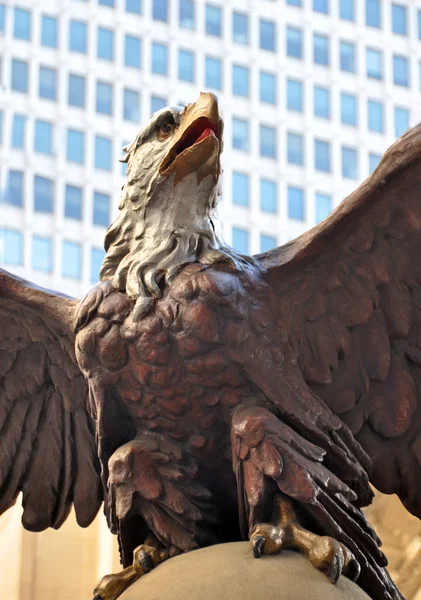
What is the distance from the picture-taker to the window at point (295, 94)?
25.6m

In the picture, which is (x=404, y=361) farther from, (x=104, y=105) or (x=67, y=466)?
(x=104, y=105)

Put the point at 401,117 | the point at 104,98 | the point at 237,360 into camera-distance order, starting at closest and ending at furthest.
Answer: the point at 237,360 < the point at 104,98 < the point at 401,117

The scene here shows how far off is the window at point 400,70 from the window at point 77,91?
21.7 ft

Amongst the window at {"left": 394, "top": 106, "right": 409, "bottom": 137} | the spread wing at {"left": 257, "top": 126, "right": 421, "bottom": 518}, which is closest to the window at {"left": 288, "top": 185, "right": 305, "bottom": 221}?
the window at {"left": 394, "top": 106, "right": 409, "bottom": 137}

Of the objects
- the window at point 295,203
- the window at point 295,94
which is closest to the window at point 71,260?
the window at point 295,203

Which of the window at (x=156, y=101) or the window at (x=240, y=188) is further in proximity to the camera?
the window at (x=156, y=101)

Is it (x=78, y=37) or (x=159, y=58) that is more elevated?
(x=78, y=37)

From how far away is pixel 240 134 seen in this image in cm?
2486

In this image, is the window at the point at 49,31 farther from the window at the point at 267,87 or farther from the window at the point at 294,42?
the window at the point at 294,42

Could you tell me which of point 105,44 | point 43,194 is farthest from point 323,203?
point 43,194

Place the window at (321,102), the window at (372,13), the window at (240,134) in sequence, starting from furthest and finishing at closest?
1. the window at (372,13)
2. the window at (321,102)
3. the window at (240,134)

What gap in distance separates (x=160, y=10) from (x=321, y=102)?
12.3 feet

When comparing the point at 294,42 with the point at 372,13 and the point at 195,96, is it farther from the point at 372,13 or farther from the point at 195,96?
the point at 195,96

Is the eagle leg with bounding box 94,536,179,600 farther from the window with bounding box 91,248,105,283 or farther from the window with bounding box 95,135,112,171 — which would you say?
the window with bounding box 95,135,112,171
